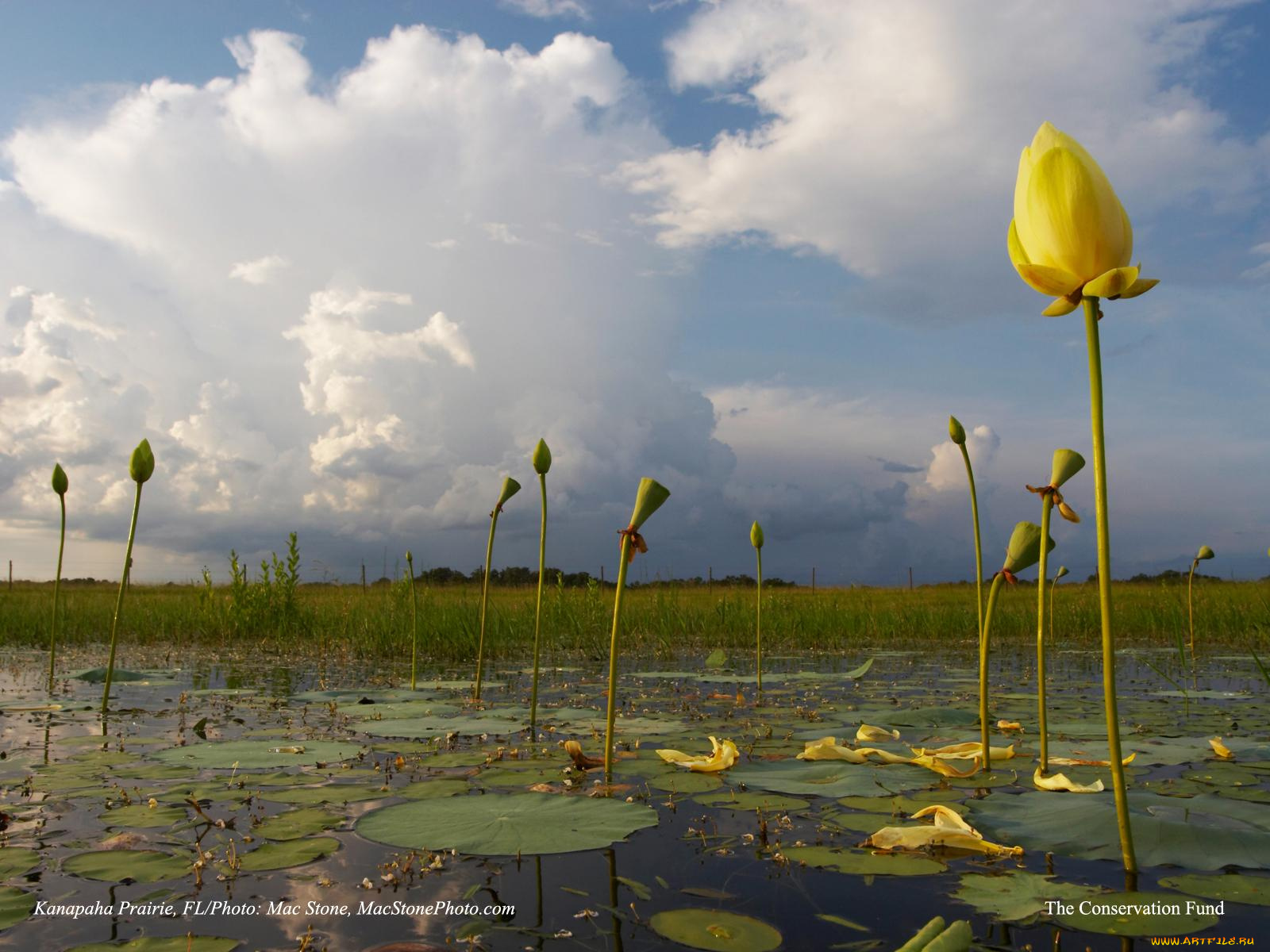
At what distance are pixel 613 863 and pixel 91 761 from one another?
7.13ft

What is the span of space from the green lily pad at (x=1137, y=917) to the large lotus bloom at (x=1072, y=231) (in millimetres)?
1073

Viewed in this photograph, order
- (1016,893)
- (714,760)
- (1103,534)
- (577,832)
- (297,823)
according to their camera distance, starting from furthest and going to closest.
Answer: (714,760) < (297,823) < (577,832) < (1016,893) < (1103,534)

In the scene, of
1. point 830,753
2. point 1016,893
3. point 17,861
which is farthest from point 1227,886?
point 17,861

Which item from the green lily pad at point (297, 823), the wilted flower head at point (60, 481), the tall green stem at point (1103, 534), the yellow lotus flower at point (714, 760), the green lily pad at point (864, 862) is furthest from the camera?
the wilted flower head at point (60, 481)

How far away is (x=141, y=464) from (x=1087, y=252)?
11.2 ft

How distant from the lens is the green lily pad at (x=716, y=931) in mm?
1347

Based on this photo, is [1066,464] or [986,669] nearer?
[1066,464]

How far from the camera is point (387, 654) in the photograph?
24.3 feet

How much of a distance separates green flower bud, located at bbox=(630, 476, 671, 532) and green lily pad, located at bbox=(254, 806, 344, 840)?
3.51ft

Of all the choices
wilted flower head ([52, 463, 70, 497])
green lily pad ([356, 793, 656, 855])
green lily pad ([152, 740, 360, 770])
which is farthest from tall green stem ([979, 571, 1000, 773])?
wilted flower head ([52, 463, 70, 497])

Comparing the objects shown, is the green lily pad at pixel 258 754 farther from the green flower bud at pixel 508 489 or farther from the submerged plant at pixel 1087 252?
the submerged plant at pixel 1087 252

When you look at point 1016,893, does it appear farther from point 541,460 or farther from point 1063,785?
point 541,460

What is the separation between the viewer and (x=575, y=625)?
25.6 ft

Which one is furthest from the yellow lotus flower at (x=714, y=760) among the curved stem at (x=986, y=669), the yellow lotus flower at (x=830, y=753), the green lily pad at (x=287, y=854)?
the green lily pad at (x=287, y=854)
